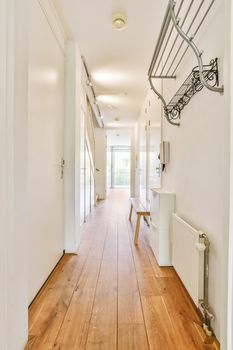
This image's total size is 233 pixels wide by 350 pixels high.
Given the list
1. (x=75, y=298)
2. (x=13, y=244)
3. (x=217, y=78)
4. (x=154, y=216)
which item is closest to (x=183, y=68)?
(x=217, y=78)

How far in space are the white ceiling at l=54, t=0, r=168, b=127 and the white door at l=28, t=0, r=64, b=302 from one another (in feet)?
1.07

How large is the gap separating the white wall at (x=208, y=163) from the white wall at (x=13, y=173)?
36.8 inches

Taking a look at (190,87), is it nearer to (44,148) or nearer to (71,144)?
(44,148)

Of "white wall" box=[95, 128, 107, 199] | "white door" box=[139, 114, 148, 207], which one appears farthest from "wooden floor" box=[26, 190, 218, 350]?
"white wall" box=[95, 128, 107, 199]

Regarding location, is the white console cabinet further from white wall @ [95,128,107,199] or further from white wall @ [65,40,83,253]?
white wall @ [95,128,107,199]

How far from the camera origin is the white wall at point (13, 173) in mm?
967

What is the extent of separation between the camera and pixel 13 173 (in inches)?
40.7

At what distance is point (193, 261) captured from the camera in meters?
1.48

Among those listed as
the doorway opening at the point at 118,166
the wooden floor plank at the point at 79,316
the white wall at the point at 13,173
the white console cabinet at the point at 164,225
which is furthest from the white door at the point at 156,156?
the doorway opening at the point at 118,166

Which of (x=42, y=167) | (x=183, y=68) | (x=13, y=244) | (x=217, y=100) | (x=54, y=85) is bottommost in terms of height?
(x=13, y=244)

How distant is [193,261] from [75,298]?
929 millimetres

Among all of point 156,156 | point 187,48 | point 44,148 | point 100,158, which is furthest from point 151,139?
point 100,158

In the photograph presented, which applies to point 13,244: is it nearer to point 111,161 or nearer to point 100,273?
point 100,273

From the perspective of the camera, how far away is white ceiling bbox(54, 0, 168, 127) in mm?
1905
